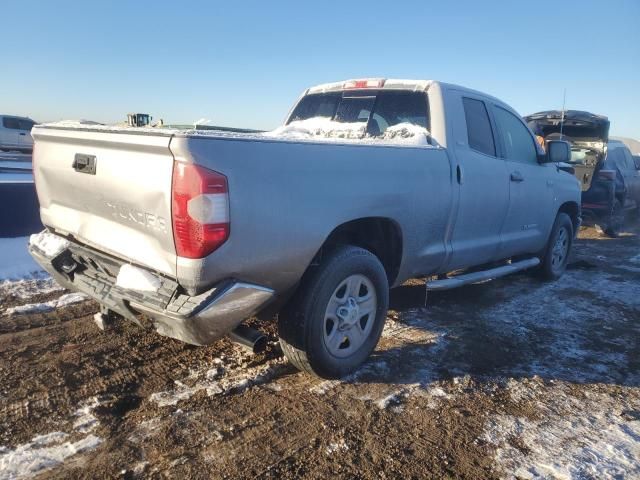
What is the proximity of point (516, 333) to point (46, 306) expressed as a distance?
4.04 meters

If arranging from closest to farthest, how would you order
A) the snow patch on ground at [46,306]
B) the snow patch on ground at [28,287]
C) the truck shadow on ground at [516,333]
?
the truck shadow on ground at [516,333], the snow patch on ground at [46,306], the snow patch on ground at [28,287]

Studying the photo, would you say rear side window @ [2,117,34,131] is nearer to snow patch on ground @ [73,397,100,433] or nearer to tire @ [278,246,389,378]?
snow patch on ground @ [73,397,100,433]

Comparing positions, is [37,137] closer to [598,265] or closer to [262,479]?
[262,479]

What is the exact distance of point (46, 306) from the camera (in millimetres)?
4145

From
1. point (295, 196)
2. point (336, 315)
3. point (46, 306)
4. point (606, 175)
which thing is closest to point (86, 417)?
point (336, 315)

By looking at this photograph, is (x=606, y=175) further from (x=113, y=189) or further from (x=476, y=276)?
(x=113, y=189)

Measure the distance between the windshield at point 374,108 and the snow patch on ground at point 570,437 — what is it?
7.51 ft

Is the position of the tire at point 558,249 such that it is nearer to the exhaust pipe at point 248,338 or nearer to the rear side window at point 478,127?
the rear side window at point 478,127

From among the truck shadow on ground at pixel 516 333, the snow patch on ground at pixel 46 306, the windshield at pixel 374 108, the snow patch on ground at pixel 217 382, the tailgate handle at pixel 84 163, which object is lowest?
the truck shadow on ground at pixel 516 333

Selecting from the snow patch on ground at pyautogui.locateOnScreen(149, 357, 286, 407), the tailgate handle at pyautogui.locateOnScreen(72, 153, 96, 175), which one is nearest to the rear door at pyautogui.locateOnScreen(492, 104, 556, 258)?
the snow patch on ground at pyautogui.locateOnScreen(149, 357, 286, 407)

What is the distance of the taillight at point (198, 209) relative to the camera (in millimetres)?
2215

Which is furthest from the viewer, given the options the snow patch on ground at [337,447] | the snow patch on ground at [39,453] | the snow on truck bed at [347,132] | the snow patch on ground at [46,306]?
the snow patch on ground at [46,306]

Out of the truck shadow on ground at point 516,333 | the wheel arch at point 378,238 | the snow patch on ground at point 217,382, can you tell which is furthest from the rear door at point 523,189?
the snow patch on ground at point 217,382

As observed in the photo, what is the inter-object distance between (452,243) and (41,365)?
307cm
